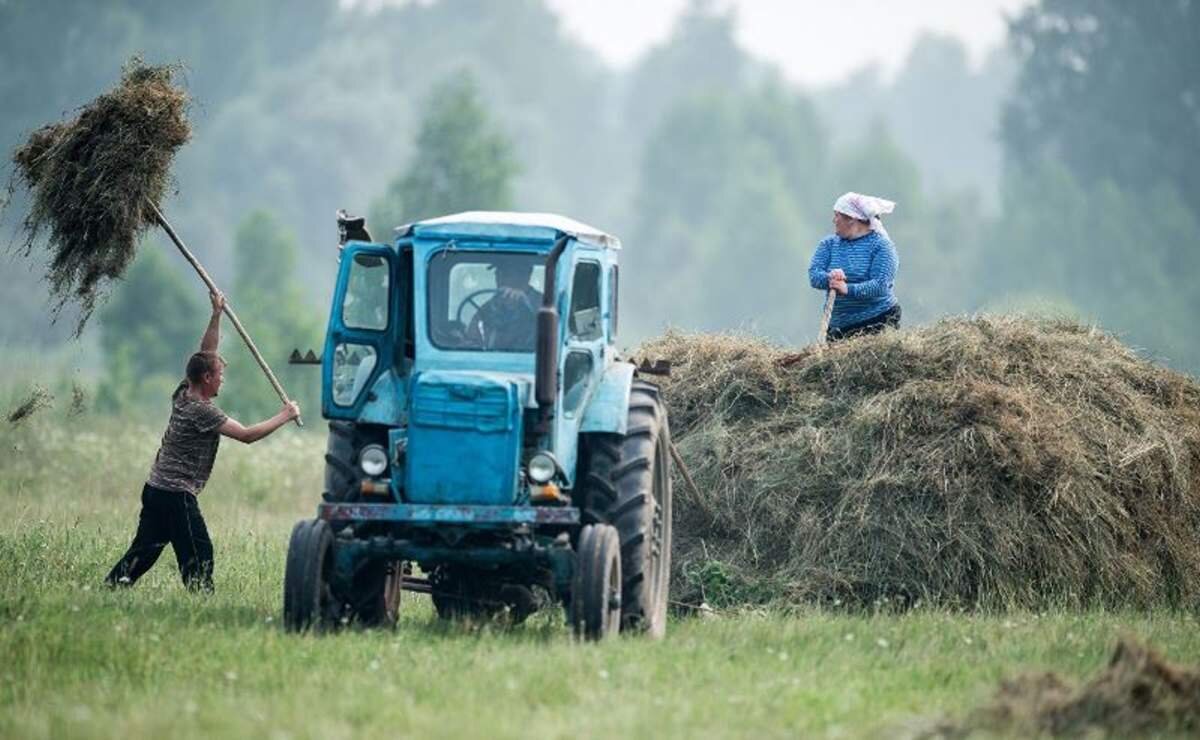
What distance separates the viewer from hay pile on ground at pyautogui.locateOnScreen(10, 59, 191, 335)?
13.7 meters

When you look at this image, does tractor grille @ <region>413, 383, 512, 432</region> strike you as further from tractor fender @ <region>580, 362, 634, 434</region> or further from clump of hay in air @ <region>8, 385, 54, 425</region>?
clump of hay in air @ <region>8, 385, 54, 425</region>

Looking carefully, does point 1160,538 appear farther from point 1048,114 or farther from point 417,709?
point 1048,114

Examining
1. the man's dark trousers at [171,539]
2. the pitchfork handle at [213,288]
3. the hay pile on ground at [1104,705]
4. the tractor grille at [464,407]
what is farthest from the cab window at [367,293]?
the hay pile on ground at [1104,705]

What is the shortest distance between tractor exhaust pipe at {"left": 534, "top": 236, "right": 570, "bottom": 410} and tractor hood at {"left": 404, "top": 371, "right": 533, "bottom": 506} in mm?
173

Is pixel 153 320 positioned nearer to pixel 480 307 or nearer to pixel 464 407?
pixel 480 307

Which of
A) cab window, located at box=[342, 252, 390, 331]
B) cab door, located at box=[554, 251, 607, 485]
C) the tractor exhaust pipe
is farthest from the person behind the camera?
cab window, located at box=[342, 252, 390, 331]

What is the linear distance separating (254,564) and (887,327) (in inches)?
212

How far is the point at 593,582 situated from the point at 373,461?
1543 millimetres

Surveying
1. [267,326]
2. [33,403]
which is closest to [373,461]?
[33,403]

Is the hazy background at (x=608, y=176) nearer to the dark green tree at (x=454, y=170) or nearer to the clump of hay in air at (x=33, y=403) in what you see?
the dark green tree at (x=454, y=170)

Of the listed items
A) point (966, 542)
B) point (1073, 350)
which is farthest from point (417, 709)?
point (1073, 350)

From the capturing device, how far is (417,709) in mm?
9258

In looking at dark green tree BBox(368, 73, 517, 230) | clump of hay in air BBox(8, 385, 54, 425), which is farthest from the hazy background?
clump of hay in air BBox(8, 385, 54, 425)

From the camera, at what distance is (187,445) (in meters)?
14.1
